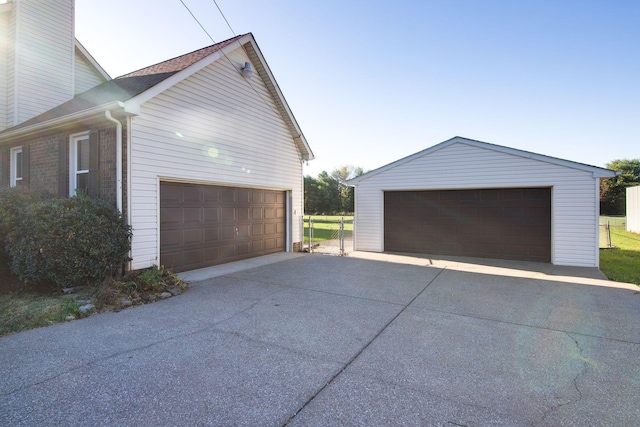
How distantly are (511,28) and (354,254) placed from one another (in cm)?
819

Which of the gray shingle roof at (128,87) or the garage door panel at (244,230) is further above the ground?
the gray shingle roof at (128,87)

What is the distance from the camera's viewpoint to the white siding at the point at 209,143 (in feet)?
22.9

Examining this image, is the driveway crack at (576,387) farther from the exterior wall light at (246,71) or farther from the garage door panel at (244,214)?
the exterior wall light at (246,71)

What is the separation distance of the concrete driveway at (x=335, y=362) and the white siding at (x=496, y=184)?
3.62 m

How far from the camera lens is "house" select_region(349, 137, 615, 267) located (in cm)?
930

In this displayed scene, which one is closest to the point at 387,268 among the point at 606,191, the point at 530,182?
the point at 530,182

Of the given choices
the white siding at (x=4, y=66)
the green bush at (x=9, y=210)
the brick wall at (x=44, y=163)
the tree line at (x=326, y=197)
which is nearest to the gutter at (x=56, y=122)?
the brick wall at (x=44, y=163)

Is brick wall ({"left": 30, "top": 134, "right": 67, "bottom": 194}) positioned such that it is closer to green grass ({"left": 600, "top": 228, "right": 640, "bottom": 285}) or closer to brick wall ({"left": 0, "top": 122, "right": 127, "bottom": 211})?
brick wall ({"left": 0, "top": 122, "right": 127, "bottom": 211})

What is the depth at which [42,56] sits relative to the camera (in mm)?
10047

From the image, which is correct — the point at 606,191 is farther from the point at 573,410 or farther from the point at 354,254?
the point at 573,410

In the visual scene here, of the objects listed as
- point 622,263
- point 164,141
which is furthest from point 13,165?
point 622,263

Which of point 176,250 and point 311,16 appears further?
point 311,16

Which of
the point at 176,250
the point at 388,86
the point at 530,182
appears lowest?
the point at 176,250

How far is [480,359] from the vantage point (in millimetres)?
3482
